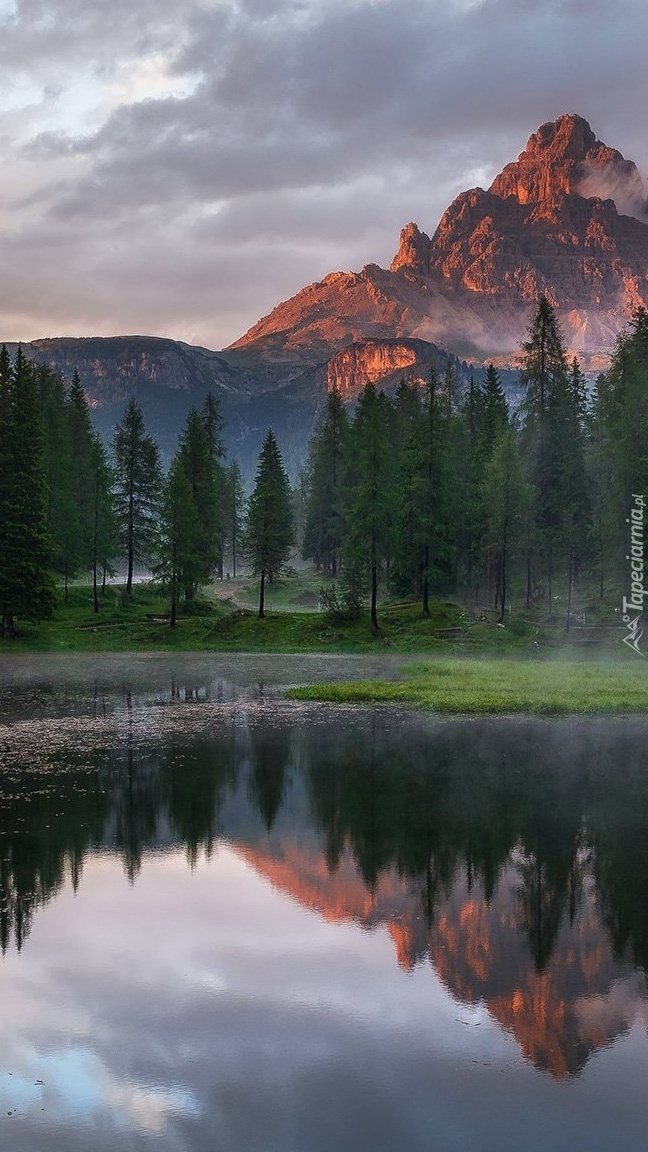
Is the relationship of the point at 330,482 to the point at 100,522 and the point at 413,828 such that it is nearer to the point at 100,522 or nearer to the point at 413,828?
the point at 100,522

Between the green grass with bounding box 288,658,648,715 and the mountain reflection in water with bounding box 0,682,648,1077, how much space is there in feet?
9.86

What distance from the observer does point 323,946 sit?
53.1 feet

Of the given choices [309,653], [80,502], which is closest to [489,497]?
[309,653]

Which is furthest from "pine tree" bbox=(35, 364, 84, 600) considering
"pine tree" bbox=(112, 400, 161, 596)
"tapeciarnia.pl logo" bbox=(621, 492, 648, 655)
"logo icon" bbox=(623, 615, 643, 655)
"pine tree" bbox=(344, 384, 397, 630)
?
"tapeciarnia.pl logo" bbox=(621, 492, 648, 655)

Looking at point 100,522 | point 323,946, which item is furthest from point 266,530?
point 323,946

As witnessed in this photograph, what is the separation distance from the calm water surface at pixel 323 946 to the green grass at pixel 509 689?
21.9 ft

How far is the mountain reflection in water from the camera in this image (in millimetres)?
15211

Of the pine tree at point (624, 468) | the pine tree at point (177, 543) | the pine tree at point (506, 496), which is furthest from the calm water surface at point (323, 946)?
the pine tree at point (177, 543)

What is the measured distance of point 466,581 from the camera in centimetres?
7894

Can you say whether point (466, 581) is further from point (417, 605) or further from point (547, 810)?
point (547, 810)

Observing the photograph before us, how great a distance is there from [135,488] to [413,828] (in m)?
64.3

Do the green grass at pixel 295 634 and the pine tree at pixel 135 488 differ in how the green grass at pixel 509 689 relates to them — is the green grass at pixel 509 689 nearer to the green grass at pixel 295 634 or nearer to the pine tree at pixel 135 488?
the green grass at pixel 295 634

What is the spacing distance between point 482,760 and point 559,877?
10057mm

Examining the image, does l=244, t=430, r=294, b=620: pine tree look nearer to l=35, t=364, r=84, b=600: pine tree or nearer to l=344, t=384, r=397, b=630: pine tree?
l=344, t=384, r=397, b=630: pine tree
